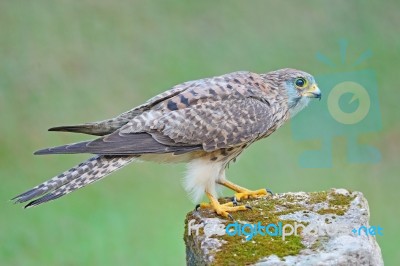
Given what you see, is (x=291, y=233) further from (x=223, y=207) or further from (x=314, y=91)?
(x=314, y=91)

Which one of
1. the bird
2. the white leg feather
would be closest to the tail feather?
the bird

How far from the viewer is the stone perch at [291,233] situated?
3.39m

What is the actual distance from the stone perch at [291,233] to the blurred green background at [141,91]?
7.85 feet

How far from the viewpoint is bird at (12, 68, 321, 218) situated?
382cm

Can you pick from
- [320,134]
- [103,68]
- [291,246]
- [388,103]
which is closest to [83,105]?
[103,68]

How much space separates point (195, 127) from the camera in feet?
13.0

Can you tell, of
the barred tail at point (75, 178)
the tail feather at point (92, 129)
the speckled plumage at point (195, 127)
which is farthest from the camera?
the tail feather at point (92, 129)

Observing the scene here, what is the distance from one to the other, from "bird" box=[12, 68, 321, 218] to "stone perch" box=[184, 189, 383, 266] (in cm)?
15

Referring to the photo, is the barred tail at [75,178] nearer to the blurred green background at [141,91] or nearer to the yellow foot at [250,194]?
the yellow foot at [250,194]

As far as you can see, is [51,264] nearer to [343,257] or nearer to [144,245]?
[144,245]

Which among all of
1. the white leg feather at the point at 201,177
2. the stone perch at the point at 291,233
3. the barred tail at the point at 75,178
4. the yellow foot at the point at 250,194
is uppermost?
the barred tail at the point at 75,178

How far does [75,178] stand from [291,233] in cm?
104

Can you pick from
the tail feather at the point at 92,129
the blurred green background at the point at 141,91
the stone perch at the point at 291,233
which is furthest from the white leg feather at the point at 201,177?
the blurred green background at the point at 141,91

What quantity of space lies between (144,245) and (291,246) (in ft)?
9.86
